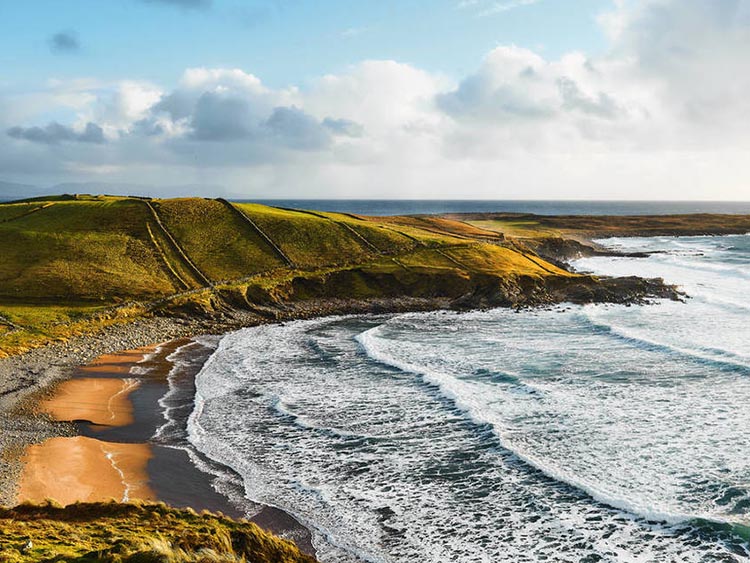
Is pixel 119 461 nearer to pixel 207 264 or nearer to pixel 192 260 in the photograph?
pixel 207 264

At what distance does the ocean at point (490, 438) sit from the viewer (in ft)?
68.7

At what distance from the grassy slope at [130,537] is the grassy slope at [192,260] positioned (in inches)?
1261

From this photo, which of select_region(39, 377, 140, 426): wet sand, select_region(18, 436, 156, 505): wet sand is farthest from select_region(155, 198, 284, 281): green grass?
select_region(18, 436, 156, 505): wet sand

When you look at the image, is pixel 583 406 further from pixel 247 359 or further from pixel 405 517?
pixel 247 359

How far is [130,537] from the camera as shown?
627 inches

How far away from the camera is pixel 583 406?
33531 millimetres

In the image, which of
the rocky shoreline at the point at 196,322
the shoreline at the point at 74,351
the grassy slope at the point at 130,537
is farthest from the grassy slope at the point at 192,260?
the grassy slope at the point at 130,537

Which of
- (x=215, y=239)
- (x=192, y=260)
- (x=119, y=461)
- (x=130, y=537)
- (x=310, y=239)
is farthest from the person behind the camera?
(x=310, y=239)

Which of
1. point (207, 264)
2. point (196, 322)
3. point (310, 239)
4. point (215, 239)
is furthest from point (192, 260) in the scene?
point (310, 239)

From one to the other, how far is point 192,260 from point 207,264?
1988 millimetres

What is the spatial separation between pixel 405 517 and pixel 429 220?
10012 cm

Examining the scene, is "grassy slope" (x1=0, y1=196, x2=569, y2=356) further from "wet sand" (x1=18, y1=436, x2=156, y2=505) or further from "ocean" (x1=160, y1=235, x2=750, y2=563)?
"wet sand" (x1=18, y1=436, x2=156, y2=505)

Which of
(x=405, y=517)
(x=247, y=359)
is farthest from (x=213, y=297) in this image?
(x=405, y=517)

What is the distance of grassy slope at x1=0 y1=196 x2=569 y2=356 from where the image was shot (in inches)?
2231
